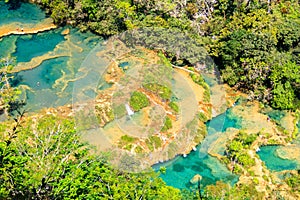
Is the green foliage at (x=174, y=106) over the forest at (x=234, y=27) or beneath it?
beneath

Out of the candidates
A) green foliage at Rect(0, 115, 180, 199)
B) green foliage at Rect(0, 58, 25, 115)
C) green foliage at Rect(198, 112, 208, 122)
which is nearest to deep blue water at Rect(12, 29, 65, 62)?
green foliage at Rect(0, 58, 25, 115)

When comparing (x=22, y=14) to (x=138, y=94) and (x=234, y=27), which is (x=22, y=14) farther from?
(x=234, y=27)

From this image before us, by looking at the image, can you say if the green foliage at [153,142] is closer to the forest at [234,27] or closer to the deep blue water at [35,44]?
the forest at [234,27]

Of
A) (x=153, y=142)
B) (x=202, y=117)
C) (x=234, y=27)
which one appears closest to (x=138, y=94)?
(x=153, y=142)

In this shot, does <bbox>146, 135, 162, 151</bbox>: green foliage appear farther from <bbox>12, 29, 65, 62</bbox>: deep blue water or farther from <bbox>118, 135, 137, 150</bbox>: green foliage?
<bbox>12, 29, 65, 62</bbox>: deep blue water

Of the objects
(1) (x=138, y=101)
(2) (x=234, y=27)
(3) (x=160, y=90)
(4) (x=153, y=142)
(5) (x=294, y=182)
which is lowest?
(5) (x=294, y=182)

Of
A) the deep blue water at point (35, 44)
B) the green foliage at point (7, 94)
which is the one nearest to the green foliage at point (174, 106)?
the green foliage at point (7, 94)
